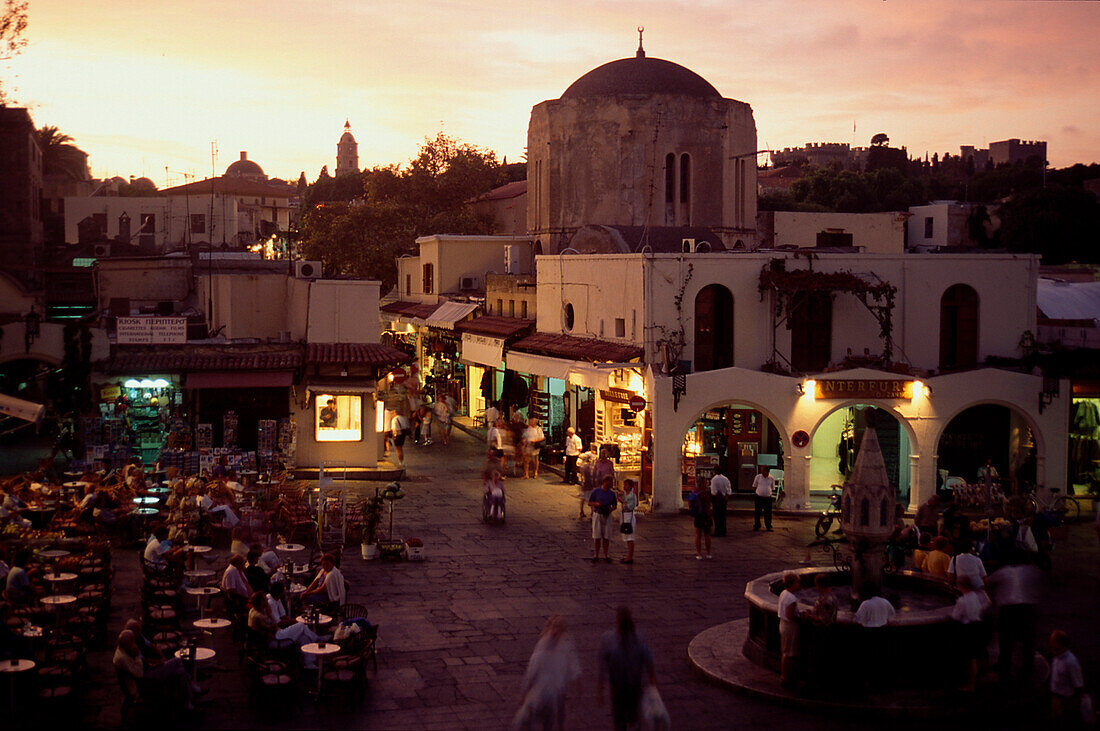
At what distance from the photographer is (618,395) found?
1043 inches

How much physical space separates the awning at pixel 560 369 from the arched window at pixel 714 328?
223 centimetres

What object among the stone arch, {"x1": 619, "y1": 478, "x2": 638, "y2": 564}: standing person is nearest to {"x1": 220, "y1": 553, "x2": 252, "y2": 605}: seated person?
{"x1": 619, "y1": 478, "x2": 638, "y2": 564}: standing person

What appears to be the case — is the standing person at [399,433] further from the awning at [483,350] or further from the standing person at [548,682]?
the standing person at [548,682]

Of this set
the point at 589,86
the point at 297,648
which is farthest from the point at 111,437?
the point at 589,86

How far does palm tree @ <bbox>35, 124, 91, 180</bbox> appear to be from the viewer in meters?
75.6

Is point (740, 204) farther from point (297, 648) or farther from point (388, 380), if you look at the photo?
point (297, 648)

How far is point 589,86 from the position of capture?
139ft

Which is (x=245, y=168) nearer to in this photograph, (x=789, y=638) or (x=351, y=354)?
(x=351, y=354)

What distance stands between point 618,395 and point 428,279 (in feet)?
73.3

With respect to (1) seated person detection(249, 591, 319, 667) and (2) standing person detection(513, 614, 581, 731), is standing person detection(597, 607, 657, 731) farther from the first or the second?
(1) seated person detection(249, 591, 319, 667)

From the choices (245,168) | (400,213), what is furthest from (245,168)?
(400,213)

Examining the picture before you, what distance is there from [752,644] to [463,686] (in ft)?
11.7

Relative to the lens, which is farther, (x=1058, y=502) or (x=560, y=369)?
(x=560, y=369)

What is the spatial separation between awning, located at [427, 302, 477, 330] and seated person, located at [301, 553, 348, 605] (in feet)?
82.5
